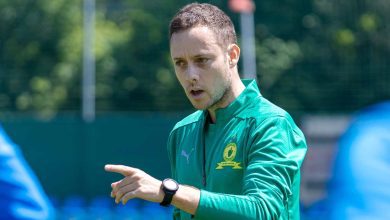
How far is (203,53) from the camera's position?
3773 mm

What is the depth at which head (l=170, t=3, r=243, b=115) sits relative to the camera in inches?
149

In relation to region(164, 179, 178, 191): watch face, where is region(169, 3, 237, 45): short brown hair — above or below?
above

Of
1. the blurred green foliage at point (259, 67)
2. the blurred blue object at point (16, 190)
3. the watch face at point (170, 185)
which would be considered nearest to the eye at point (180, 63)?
the watch face at point (170, 185)

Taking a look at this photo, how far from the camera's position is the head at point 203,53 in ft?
12.4

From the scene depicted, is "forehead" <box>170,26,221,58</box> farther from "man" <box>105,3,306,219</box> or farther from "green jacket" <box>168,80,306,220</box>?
"green jacket" <box>168,80,306,220</box>

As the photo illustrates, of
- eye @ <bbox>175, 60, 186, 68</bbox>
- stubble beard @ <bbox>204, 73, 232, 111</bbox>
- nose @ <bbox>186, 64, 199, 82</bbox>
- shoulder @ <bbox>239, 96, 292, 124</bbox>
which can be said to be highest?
eye @ <bbox>175, 60, 186, 68</bbox>

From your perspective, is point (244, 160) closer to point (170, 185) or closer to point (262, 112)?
point (262, 112)

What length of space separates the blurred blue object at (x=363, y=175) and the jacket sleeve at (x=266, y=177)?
1.44 feet

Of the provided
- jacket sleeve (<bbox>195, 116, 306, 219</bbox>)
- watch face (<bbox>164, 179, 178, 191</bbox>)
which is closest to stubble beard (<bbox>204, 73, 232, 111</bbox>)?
jacket sleeve (<bbox>195, 116, 306, 219</bbox>)

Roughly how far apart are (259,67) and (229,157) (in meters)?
14.8

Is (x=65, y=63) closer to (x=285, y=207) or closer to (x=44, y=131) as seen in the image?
(x=44, y=131)

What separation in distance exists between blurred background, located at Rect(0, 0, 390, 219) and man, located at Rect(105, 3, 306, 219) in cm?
1017

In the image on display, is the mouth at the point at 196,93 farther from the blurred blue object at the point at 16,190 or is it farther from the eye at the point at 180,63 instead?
the blurred blue object at the point at 16,190

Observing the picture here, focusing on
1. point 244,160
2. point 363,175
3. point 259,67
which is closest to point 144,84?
point 259,67
